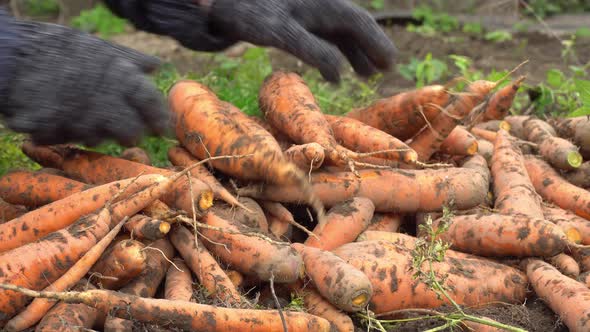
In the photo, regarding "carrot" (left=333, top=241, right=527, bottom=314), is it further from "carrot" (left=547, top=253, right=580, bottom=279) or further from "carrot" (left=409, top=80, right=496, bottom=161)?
"carrot" (left=409, top=80, right=496, bottom=161)

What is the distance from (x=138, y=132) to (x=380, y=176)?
923 mm

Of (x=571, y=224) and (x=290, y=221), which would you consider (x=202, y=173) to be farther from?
(x=571, y=224)

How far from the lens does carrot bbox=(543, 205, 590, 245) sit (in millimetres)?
2688

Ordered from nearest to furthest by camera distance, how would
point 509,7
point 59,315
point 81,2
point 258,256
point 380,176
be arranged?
point 59,315
point 258,256
point 380,176
point 509,7
point 81,2

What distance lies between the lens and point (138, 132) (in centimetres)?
232

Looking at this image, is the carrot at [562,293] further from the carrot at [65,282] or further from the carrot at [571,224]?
the carrot at [65,282]

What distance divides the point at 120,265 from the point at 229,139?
0.67 m

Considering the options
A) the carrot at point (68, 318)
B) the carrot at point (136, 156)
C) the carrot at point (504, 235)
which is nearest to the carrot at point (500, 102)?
the carrot at point (504, 235)

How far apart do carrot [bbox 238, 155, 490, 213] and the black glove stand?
2.18 ft

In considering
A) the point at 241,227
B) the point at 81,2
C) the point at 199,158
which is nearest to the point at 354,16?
the point at 199,158

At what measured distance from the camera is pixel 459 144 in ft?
9.92

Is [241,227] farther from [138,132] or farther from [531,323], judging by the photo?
[531,323]

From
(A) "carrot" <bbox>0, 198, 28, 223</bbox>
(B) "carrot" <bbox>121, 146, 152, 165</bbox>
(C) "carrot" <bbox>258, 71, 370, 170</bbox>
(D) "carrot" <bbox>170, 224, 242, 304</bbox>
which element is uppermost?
(C) "carrot" <bbox>258, 71, 370, 170</bbox>

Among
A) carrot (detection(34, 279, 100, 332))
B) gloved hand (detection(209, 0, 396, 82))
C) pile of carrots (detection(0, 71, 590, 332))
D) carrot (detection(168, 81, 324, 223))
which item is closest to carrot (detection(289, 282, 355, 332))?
pile of carrots (detection(0, 71, 590, 332))
